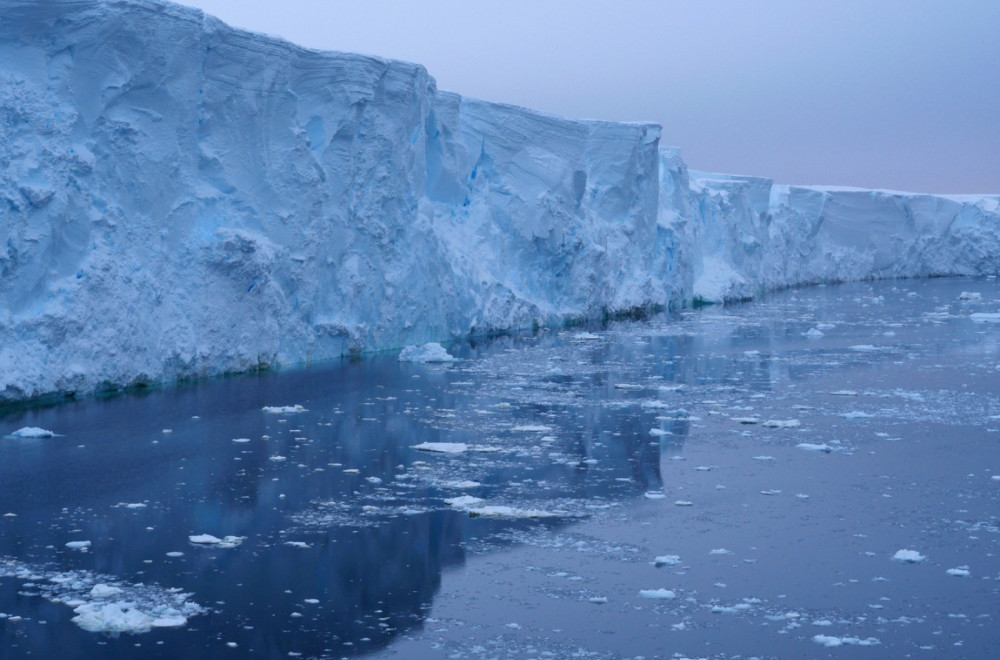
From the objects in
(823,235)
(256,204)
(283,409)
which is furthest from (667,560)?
(823,235)

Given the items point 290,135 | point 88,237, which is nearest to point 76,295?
point 88,237

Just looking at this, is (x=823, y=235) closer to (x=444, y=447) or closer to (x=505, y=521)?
(x=444, y=447)

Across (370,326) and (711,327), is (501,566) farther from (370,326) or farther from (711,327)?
(711,327)

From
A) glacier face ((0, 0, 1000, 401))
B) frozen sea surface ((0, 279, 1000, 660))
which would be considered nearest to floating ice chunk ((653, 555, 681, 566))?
frozen sea surface ((0, 279, 1000, 660))

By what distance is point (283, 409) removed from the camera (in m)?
9.35

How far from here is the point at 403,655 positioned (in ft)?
12.7

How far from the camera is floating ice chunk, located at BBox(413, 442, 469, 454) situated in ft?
25.2

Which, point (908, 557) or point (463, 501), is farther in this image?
point (463, 501)

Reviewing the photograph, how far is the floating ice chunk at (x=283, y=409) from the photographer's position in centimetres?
925

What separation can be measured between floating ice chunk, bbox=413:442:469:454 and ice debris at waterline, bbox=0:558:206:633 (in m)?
3.23

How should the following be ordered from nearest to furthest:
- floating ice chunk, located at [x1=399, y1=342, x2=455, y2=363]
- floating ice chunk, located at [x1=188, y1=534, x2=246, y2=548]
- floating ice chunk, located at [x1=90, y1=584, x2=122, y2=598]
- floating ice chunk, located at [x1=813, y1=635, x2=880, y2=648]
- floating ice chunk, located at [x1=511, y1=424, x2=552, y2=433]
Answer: floating ice chunk, located at [x1=813, y1=635, x2=880, y2=648] < floating ice chunk, located at [x1=90, y1=584, x2=122, y2=598] < floating ice chunk, located at [x1=188, y1=534, x2=246, y2=548] < floating ice chunk, located at [x1=511, y1=424, x2=552, y2=433] < floating ice chunk, located at [x1=399, y1=342, x2=455, y2=363]

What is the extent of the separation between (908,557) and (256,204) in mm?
8720

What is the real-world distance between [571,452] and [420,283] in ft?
24.3

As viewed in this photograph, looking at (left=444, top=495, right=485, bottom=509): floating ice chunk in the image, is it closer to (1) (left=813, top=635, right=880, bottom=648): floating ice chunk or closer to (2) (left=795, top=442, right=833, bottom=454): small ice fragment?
(1) (left=813, top=635, right=880, bottom=648): floating ice chunk
